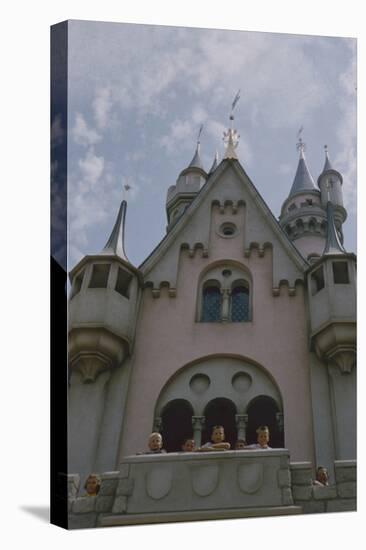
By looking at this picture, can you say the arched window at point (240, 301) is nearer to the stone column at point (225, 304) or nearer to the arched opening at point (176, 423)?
the stone column at point (225, 304)

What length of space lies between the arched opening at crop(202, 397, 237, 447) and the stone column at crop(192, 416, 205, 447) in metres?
0.15

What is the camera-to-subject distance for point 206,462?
14797mm

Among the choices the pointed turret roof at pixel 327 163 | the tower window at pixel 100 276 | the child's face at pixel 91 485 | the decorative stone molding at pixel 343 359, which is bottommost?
the child's face at pixel 91 485

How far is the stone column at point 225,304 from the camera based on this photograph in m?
17.0

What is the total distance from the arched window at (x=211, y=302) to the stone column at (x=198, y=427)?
2020mm

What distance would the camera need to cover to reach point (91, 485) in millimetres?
14547

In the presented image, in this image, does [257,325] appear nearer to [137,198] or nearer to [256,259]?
[256,259]

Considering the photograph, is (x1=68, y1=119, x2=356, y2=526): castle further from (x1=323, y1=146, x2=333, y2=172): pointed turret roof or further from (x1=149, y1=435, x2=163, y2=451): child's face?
(x1=149, y1=435, x2=163, y2=451): child's face

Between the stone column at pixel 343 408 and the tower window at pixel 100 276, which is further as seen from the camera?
the tower window at pixel 100 276

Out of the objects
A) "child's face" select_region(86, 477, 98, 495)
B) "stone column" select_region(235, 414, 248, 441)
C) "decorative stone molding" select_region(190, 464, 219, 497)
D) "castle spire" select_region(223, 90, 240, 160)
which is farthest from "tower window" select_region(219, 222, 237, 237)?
"child's face" select_region(86, 477, 98, 495)

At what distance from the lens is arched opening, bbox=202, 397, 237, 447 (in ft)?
52.4

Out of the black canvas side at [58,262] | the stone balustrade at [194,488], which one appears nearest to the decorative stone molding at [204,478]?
the stone balustrade at [194,488]

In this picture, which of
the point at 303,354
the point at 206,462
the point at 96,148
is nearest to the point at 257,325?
the point at 303,354

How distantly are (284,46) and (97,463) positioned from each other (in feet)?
27.2
